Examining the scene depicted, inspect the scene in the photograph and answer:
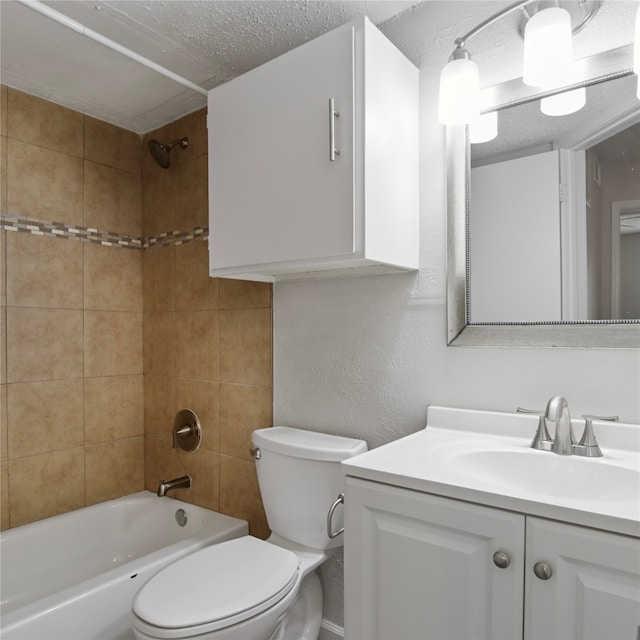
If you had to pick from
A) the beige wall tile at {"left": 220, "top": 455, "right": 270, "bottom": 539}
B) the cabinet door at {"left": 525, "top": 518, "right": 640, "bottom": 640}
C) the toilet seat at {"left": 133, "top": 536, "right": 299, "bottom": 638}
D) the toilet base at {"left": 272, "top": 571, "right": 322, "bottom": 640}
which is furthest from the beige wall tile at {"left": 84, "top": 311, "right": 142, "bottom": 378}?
the cabinet door at {"left": 525, "top": 518, "right": 640, "bottom": 640}

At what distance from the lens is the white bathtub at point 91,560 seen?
1392 mm

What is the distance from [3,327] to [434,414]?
176cm

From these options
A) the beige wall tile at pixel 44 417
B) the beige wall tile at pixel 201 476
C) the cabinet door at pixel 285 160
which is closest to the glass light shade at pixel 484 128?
the cabinet door at pixel 285 160

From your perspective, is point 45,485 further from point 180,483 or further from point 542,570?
point 542,570

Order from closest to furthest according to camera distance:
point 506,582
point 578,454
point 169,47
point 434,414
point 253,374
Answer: point 506,582
point 578,454
point 434,414
point 169,47
point 253,374

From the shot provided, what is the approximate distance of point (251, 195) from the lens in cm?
152

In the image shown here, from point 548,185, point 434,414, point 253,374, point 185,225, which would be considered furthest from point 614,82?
point 185,225

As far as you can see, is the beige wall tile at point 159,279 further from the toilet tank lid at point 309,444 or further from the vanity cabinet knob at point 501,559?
the vanity cabinet knob at point 501,559

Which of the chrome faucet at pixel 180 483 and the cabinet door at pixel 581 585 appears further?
the chrome faucet at pixel 180 483

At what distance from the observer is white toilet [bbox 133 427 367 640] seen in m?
1.22

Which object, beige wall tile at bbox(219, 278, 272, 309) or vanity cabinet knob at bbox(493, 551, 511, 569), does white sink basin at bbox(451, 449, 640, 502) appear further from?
beige wall tile at bbox(219, 278, 272, 309)

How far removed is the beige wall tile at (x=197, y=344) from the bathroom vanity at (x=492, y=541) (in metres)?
1.12

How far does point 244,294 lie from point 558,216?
47.8 inches

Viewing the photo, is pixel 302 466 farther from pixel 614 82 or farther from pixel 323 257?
pixel 614 82
